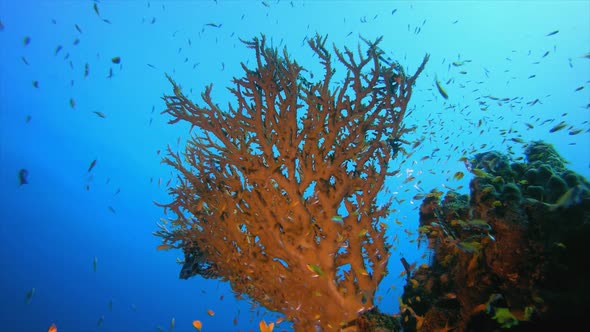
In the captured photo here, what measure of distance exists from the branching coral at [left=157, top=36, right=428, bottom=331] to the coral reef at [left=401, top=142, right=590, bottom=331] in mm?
1220

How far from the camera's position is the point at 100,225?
310 ft

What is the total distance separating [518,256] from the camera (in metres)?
3.81

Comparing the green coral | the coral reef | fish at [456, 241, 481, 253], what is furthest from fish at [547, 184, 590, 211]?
the green coral

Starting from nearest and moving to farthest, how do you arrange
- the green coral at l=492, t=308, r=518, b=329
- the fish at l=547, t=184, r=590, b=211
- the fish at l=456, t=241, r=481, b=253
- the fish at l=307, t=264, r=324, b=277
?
the fish at l=547, t=184, r=590, b=211 → the green coral at l=492, t=308, r=518, b=329 → the fish at l=456, t=241, r=481, b=253 → the fish at l=307, t=264, r=324, b=277

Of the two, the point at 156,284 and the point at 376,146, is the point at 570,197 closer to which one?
the point at 376,146

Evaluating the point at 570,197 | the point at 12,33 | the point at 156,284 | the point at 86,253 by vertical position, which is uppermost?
the point at 12,33

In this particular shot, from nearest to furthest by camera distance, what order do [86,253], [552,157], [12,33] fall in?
[552,157]
[12,33]
[86,253]

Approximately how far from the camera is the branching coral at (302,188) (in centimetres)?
464

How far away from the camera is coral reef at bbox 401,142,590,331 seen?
3.49m

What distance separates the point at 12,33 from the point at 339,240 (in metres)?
86.1

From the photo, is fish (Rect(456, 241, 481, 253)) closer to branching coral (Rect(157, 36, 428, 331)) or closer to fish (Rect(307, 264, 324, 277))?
branching coral (Rect(157, 36, 428, 331))

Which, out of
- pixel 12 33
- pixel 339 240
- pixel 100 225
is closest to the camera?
pixel 339 240

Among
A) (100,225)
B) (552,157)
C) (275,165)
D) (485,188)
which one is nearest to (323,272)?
(275,165)

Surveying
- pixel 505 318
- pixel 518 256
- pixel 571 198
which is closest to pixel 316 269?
pixel 505 318
